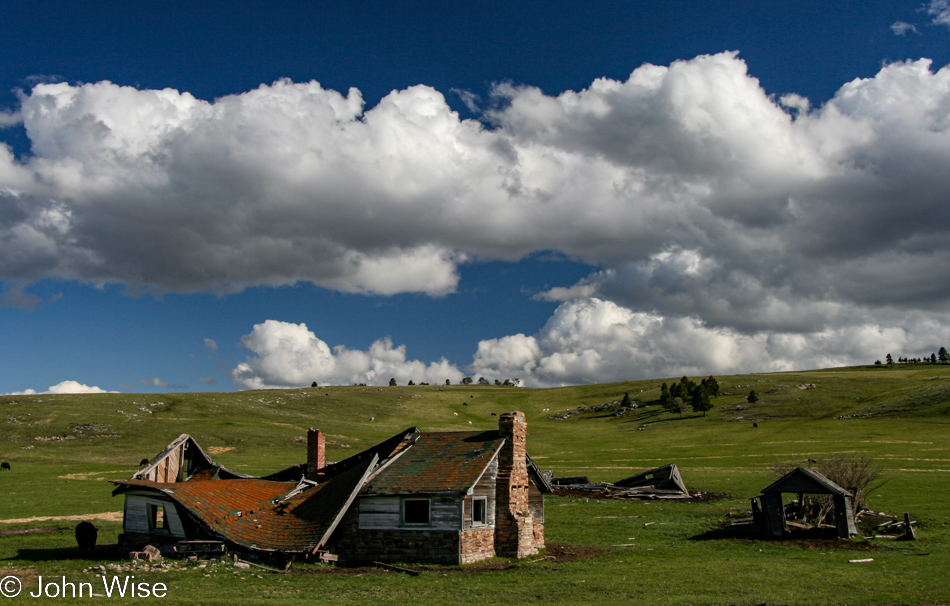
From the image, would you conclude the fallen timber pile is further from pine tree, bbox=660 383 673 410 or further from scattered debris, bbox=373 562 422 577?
pine tree, bbox=660 383 673 410

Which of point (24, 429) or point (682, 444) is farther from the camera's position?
point (682, 444)

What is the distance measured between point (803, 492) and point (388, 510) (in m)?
19.6

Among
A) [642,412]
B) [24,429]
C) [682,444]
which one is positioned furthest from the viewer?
[642,412]

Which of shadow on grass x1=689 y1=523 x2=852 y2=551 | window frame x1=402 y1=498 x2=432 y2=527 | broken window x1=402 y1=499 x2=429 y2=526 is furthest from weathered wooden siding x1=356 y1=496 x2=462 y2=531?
shadow on grass x1=689 y1=523 x2=852 y2=551

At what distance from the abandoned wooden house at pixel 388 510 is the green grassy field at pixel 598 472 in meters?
1.54

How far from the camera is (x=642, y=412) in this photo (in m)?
145

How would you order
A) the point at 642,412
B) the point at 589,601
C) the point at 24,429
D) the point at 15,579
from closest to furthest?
the point at 589,601 → the point at 15,579 → the point at 24,429 → the point at 642,412

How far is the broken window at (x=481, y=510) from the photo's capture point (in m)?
27.5

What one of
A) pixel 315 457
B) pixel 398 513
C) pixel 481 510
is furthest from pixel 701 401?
pixel 398 513

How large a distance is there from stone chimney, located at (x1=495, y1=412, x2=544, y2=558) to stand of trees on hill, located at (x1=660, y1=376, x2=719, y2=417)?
11024 cm

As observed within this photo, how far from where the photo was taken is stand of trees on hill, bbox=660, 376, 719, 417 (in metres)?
132

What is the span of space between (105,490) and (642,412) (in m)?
115

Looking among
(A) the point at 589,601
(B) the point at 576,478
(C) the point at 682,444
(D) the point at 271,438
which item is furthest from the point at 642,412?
(A) the point at 589,601

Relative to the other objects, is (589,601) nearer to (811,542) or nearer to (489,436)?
(489,436)
